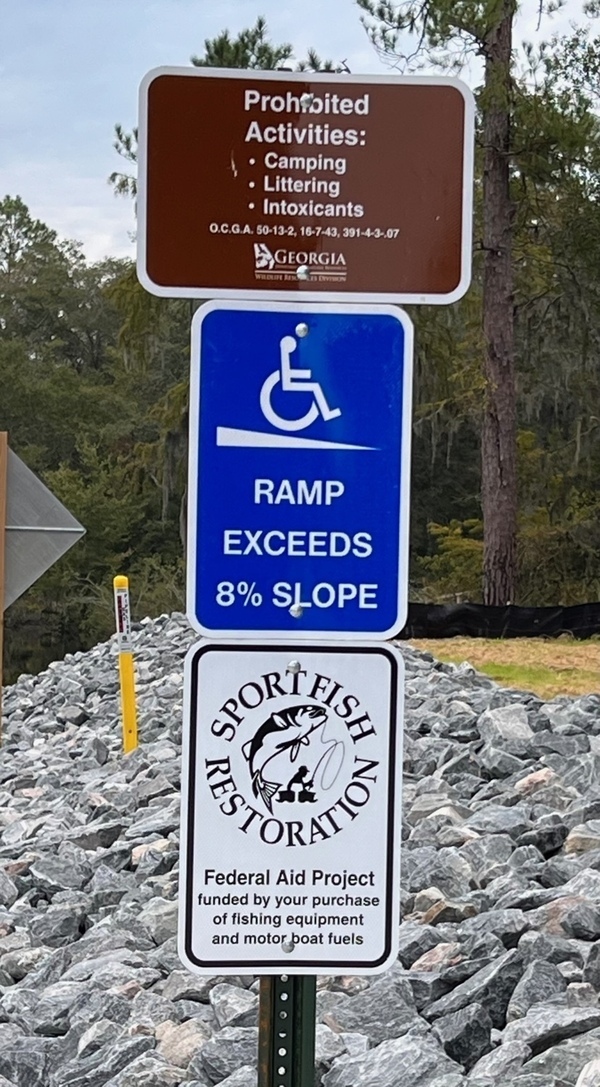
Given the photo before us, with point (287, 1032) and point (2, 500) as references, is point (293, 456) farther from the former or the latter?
point (2, 500)

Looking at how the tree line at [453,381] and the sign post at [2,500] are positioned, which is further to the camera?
the tree line at [453,381]

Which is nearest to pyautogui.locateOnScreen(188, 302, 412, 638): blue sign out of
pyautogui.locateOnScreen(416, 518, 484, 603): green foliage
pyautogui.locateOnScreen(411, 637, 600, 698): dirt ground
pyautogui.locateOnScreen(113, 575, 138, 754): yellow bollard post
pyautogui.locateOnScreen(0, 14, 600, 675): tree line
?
pyautogui.locateOnScreen(113, 575, 138, 754): yellow bollard post

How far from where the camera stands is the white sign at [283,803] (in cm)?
224

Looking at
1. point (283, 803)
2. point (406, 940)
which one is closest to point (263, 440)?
point (283, 803)

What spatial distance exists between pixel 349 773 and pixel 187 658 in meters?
0.31

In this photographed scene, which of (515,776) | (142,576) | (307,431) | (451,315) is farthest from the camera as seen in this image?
(142,576)

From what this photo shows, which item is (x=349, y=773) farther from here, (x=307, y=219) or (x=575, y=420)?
(x=575, y=420)

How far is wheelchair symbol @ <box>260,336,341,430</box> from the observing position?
7.23ft

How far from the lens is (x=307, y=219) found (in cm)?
222

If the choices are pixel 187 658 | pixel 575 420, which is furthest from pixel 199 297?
pixel 575 420

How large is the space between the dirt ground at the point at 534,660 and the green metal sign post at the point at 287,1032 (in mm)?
7437

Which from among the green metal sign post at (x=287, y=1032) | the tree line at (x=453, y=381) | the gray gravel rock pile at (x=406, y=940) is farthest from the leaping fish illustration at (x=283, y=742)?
the tree line at (x=453, y=381)

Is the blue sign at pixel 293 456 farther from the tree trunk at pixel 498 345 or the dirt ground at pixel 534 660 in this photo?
the tree trunk at pixel 498 345

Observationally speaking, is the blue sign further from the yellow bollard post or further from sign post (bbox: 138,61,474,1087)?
the yellow bollard post
